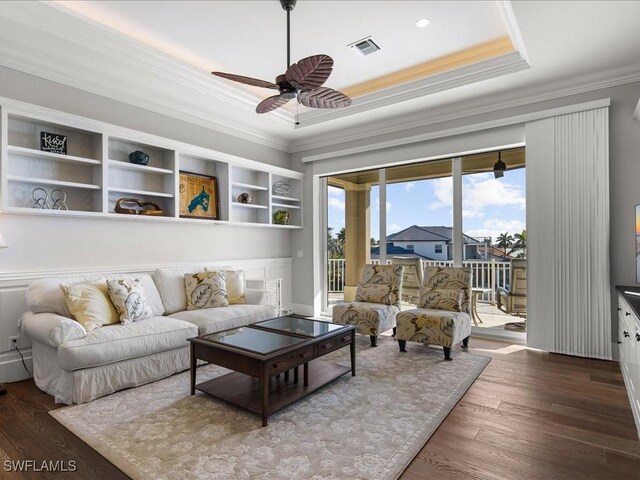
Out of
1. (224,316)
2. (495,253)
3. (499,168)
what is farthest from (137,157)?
(495,253)

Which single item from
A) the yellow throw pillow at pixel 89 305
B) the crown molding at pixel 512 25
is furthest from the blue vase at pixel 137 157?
the crown molding at pixel 512 25

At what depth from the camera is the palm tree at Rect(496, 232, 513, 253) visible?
472 centimetres

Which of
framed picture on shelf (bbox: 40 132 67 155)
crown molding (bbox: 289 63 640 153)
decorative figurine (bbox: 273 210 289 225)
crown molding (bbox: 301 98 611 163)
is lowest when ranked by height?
decorative figurine (bbox: 273 210 289 225)

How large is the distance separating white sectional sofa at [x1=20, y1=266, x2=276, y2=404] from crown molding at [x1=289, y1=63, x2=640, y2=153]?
333 centimetres

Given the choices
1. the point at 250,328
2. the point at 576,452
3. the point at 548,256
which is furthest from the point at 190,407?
the point at 548,256

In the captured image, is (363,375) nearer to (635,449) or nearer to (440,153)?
(635,449)

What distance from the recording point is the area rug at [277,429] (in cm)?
197

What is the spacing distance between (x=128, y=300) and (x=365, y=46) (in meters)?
3.38

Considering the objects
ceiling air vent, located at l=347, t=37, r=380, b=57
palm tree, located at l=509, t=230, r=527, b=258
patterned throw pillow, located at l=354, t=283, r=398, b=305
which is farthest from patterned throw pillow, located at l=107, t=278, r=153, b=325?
palm tree, located at l=509, t=230, r=527, b=258

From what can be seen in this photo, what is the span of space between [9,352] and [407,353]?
3805 millimetres

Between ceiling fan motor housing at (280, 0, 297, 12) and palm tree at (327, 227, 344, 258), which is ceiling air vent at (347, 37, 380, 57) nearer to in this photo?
ceiling fan motor housing at (280, 0, 297, 12)

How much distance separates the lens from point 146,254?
430 centimetres

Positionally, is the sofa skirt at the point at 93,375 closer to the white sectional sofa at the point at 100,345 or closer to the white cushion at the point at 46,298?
the white sectional sofa at the point at 100,345

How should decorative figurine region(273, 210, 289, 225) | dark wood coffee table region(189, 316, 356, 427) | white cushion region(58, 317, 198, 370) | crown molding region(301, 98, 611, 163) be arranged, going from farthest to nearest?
decorative figurine region(273, 210, 289, 225) < crown molding region(301, 98, 611, 163) < white cushion region(58, 317, 198, 370) < dark wood coffee table region(189, 316, 356, 427)
